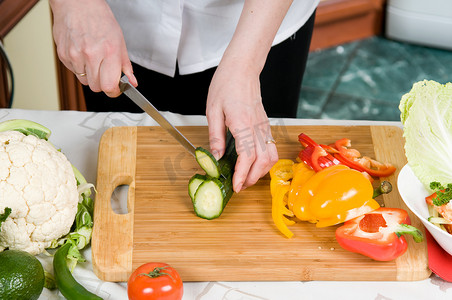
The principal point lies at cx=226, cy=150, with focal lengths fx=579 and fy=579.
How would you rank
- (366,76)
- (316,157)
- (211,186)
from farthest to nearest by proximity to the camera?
(366,76), (316,157), (211,186)

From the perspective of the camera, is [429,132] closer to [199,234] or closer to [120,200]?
[199,234]

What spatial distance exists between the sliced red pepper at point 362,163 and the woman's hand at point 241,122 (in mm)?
219

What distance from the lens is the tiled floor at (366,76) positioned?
142 inches

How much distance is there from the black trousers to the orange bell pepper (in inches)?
23.0

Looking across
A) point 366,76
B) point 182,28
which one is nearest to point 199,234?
point 182,28

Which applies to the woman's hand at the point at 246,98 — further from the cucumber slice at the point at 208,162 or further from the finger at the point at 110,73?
the finger at the point at 110,73

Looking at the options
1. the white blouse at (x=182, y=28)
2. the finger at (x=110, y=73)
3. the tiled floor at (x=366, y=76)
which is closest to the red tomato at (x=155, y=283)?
the finger at (x=110, y=73)

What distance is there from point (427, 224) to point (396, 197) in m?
0.22

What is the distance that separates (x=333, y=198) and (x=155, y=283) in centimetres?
49

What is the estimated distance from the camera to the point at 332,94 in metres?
3.72

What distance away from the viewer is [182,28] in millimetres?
1855

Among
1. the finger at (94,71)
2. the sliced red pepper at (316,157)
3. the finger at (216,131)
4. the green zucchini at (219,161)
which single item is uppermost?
the finger at (94,71)

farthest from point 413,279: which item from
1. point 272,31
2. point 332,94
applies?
point 332,94

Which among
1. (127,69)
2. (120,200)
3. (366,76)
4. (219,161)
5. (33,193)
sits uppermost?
(127,69)
